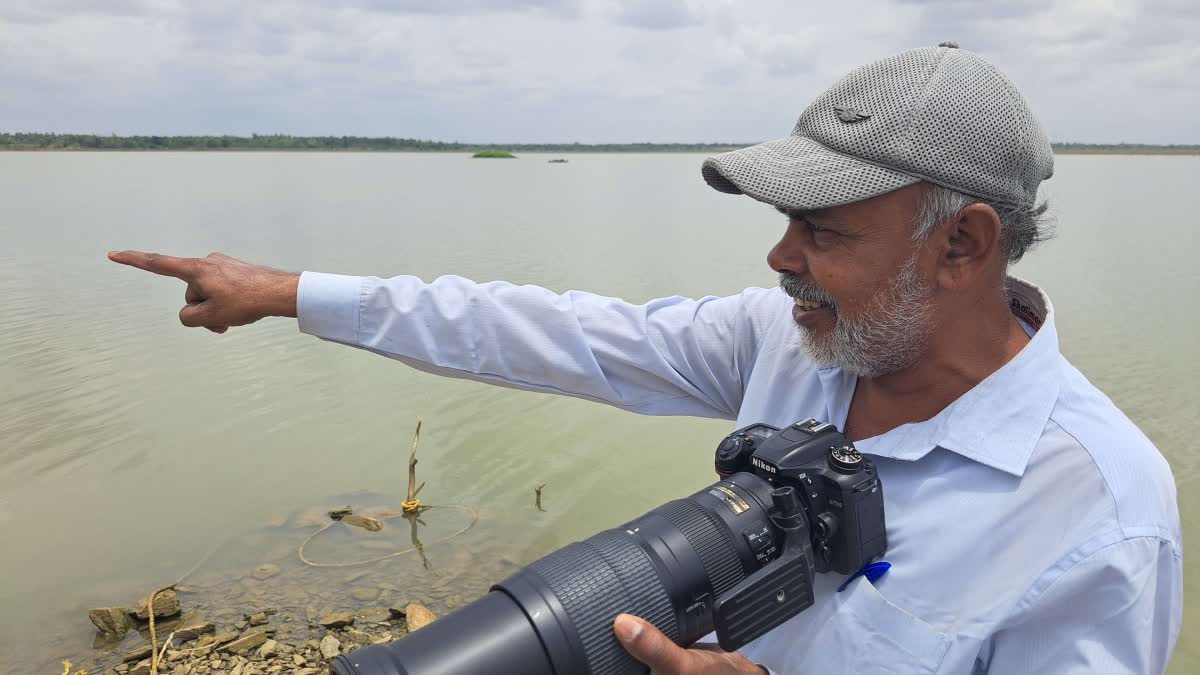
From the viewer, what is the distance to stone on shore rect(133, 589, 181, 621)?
11.0 ft

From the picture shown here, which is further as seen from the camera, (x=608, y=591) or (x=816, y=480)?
(x=816, y=480)

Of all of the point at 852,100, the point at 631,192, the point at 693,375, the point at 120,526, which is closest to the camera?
the point at 852,100

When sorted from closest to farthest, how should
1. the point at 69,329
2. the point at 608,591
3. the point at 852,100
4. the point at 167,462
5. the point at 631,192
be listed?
the point at 608,591 < the point at 852,100 < the point at 167,462 < the point at 69,329 < the point at 631,192

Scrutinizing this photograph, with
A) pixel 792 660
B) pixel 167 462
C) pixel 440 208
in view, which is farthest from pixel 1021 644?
pixel 440 208

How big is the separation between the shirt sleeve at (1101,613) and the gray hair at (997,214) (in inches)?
21.2

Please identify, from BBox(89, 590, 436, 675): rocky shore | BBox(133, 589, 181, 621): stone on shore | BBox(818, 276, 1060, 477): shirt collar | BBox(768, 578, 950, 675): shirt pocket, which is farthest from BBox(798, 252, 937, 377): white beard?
BBox(133, 589, 181, 621): stone on shore

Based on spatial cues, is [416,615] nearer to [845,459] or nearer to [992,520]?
[845,459]

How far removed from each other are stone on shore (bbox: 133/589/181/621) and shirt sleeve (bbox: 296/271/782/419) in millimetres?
2074

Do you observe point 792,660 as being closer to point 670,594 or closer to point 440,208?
point 670,594

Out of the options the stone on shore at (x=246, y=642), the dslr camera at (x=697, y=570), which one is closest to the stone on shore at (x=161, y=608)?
the stone on shore at (x=246, y=642)

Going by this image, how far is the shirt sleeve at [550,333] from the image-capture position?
1.84 metres

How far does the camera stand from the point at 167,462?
16.3 ft

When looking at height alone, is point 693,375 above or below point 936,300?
below

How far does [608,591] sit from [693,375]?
742mm
